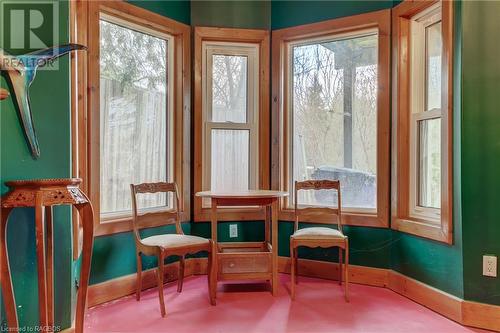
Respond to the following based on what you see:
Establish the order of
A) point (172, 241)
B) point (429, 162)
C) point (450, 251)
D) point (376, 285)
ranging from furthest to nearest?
point (376, 285) < point (429, 162) < point (172, 241) < point (450, 251)

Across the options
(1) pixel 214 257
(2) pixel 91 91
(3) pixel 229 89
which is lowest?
(1) pixel 214 257

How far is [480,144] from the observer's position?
7.64 feet

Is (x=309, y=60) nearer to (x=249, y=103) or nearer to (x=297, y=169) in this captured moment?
(x=249, y=103)

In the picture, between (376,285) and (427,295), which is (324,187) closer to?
(376,285)

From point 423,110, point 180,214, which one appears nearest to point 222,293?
point 180,214

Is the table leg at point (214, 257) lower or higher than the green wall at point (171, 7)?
lower

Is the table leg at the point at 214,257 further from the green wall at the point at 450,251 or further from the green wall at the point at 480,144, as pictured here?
the green wall at the point at 480,144

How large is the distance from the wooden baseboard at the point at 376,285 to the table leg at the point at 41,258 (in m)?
0.96

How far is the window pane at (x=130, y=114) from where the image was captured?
9.48 ft

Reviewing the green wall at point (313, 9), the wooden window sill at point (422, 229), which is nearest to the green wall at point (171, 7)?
the green wall at point (313, 9)

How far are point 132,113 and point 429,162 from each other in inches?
94.5

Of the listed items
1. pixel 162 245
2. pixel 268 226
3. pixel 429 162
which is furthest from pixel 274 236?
pixel 429 162

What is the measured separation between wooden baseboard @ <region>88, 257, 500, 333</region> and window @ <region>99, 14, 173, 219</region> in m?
0.55

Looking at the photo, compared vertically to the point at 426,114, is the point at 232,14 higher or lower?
higher
